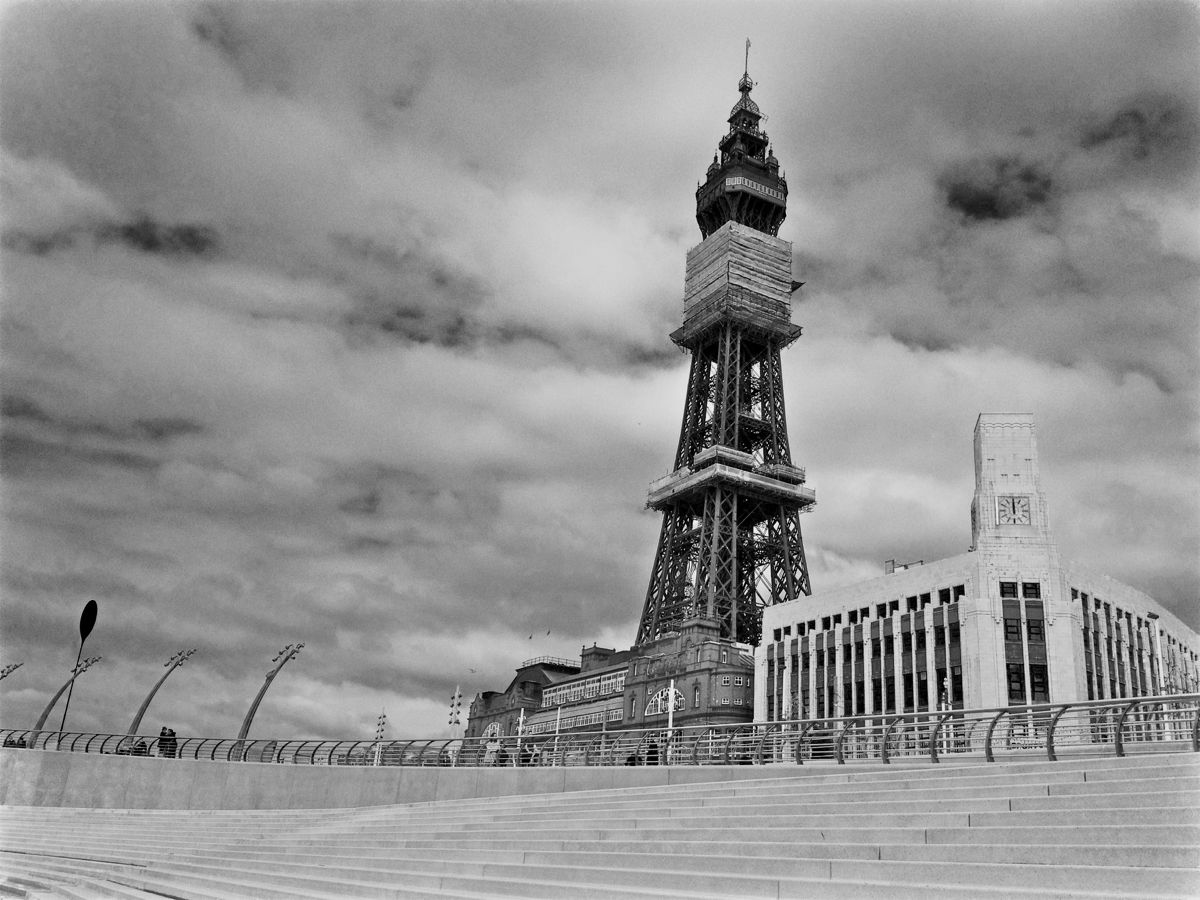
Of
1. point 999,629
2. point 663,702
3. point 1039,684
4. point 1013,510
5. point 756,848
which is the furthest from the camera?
point 663,702

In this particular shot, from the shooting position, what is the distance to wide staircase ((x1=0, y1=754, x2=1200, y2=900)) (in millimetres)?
10047

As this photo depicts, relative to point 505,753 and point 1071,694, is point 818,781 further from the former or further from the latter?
point 1071,694

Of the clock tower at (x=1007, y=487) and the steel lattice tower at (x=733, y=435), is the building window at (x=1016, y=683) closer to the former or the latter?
the clock tower at (x=1007, y=487)

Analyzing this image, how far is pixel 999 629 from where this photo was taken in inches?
2494

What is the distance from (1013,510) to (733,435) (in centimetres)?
4529

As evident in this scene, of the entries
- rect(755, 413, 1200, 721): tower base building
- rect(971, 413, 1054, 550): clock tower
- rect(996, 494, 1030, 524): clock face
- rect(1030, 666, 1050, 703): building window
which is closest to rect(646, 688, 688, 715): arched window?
rect(755, 413, 1200, 721): tower base building

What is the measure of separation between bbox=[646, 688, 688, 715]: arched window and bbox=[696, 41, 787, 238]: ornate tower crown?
62.8 meters

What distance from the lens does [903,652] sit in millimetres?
69312

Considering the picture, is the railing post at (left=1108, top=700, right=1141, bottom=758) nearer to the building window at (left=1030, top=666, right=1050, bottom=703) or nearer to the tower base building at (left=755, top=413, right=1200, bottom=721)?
the tower base building at (left=755, top=413, right=1200, bottom=721)

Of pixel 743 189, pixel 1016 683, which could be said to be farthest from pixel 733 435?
pixel 1016 683

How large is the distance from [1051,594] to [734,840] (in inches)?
2191

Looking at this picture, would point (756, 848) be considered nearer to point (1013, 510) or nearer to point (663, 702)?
point (1013, 510)

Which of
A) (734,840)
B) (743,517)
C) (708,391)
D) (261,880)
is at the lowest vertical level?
(261,880)

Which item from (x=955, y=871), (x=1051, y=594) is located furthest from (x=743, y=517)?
(x=955, y=871)
